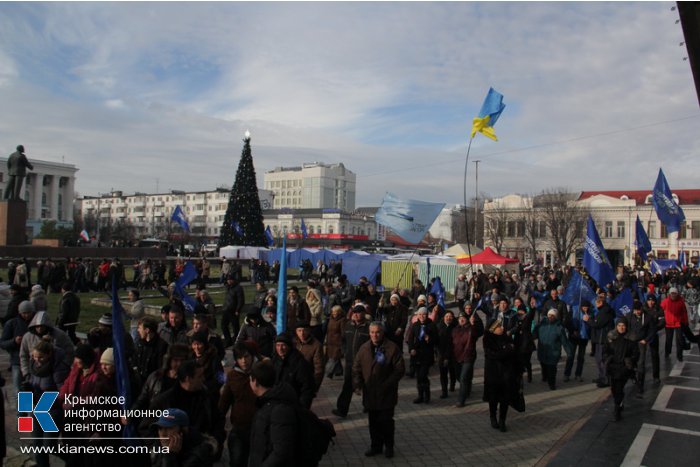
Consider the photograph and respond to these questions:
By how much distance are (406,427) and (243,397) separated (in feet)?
11.5

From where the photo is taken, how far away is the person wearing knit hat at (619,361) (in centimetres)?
839

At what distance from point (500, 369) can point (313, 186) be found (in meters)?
132

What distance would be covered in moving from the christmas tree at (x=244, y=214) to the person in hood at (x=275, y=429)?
46568mm

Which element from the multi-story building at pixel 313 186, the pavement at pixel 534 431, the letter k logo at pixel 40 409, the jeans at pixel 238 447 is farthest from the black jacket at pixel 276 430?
the multi-story building at pixel 313 186

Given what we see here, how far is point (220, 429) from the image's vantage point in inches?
190

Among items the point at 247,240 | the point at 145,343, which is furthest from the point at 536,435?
the point at 247,240

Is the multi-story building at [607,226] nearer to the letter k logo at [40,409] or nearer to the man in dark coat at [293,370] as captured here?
the man in dark coat at [293,370]

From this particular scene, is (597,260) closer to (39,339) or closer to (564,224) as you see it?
(39,339)

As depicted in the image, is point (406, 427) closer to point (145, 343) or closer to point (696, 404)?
point (145, 343)

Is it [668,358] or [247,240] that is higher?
[247,240]

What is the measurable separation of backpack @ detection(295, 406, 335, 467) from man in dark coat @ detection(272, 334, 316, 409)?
169 centimetres

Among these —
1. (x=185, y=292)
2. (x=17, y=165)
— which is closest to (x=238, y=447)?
(x=185, y=292)

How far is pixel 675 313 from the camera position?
41.5 feet

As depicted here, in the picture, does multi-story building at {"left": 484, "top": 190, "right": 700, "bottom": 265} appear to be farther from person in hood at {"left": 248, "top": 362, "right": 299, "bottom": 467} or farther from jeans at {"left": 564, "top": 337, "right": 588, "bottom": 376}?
person in hood at {"left": 248, "top": 362, "right": 299, "bottom": 467}
